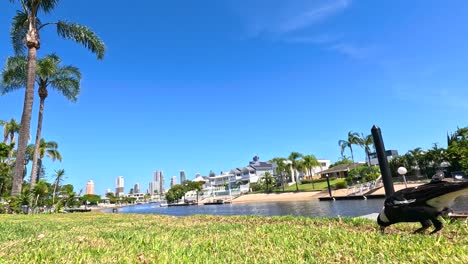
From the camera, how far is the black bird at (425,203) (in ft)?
12.7

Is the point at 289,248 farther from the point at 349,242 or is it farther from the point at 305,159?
the point at 305,159

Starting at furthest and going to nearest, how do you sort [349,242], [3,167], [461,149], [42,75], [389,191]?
1. [461,149]
2. [3,167]
3. [42,75]
4. [389,191]
5. [349,242]

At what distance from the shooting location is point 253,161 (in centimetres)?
10388

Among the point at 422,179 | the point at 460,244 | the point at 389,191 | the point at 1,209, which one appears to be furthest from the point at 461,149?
the point at 1,209

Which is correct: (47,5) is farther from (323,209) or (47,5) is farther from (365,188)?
(365,188)

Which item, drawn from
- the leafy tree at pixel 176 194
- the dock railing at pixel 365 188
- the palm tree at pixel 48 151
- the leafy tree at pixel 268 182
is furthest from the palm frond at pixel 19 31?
the leafy tree at pixel 176 194

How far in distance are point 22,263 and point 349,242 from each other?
10.7ft

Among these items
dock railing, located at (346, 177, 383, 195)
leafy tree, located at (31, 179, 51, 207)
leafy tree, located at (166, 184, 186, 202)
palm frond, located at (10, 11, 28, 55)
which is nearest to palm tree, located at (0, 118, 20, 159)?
leafy tree, located at (31, 179, 51, 207)

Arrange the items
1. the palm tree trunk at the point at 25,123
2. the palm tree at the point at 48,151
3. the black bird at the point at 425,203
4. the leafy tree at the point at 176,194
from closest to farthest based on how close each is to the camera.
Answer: the black bird at the point at 425,203, the palm tree trunk at the point at 25,123, the palm tree at the point at 48,151, the leafy tree at the point at 176,194

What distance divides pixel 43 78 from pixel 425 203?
24.4m

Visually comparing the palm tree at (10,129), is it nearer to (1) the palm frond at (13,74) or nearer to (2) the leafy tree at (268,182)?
(1) the palm frond at (13,74)

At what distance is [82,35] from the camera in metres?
18.9

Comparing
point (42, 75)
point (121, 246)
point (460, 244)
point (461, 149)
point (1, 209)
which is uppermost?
point (42, 75)

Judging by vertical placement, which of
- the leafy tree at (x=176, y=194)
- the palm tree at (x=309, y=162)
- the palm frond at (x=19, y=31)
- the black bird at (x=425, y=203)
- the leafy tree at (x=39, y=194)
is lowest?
the black bird at (x=425, y=203)
